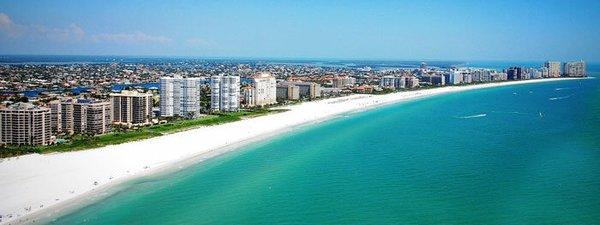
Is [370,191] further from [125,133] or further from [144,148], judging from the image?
[125,133]

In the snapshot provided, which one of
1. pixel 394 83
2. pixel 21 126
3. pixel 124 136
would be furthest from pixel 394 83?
pixel 21 126

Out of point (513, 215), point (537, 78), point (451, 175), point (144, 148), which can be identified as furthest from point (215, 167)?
point (537, 78)

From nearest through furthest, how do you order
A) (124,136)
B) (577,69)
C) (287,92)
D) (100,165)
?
(100,165) < (124,136) < (287,92) < (577,69)

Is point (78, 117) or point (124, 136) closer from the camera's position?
point (124, 136)

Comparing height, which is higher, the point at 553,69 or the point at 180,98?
the point at 553,69

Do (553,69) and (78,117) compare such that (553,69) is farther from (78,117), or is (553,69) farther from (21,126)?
(21,126)

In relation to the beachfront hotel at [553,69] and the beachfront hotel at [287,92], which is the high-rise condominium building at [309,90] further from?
the beachfront hotel at [553,69]

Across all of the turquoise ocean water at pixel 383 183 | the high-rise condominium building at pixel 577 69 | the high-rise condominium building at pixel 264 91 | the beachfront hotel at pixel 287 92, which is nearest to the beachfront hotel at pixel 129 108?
the turquoise ocean water at pixel 383 183
